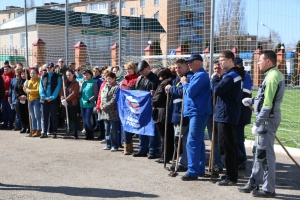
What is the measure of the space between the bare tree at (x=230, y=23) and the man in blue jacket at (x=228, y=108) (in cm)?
359

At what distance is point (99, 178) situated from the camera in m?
7.30

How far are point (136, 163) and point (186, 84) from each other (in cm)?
226

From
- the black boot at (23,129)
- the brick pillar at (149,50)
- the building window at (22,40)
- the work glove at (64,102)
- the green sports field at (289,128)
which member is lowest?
the green sports field at (289,128)

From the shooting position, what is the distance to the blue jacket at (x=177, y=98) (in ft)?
24.7

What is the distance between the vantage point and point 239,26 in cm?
1100

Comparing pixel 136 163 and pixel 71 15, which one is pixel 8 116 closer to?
pixel 136 163

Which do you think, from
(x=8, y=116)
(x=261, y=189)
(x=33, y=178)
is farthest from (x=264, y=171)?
(x=8, y=116)

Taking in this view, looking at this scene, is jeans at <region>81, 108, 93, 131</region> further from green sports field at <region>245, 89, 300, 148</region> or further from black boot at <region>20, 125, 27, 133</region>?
green sports field at <region>245, 89, 300, 148</region>

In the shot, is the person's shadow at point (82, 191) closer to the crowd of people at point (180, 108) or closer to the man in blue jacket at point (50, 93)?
the crowd of people at point (180, 108)

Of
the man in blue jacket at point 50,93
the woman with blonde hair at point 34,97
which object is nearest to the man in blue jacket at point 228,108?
the man in blue jacket at point 50,93

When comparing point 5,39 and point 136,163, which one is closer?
point 136,163

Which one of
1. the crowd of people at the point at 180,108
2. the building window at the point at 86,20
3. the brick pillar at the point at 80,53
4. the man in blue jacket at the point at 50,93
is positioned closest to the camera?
the crowd of people at the point at 180,108

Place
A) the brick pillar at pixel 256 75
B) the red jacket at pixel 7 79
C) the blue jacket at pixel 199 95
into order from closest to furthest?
the blue jacket at pixel 199 95, the brick pillar at pixel 256 75, the red jacket at pixel 7 79

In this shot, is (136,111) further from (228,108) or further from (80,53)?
(80,53)
